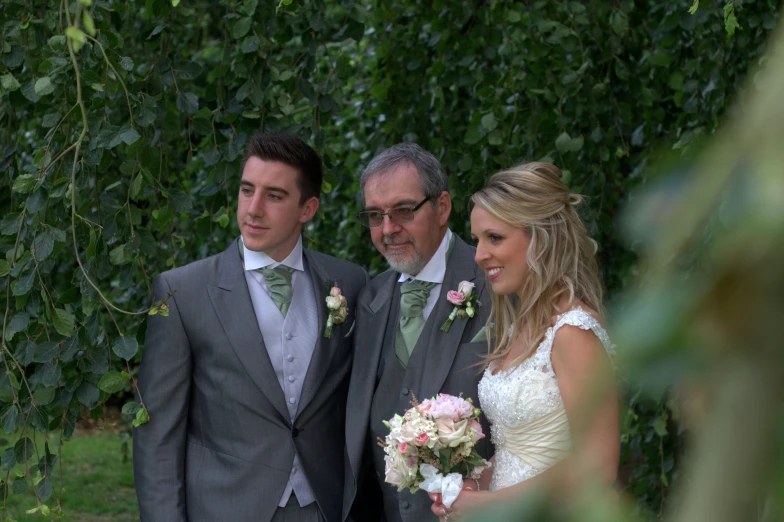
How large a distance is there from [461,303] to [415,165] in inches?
18.1

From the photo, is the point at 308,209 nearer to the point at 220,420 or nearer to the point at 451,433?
the point at 220,420

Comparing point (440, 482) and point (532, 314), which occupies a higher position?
point (532, 314)

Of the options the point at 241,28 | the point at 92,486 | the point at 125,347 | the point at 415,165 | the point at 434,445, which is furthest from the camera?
the point at 92,486

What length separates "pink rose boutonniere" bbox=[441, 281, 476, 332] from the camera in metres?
2.62

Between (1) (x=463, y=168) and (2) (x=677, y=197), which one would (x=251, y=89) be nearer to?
(1) (x=463, y=168)

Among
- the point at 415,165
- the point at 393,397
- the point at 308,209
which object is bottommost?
the point at 393,397

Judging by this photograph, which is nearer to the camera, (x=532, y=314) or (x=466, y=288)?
(x=532, y=314)

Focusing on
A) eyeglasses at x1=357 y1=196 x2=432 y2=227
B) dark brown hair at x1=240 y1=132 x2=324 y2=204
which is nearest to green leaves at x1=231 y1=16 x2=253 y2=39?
dark brown hair at x1=240 y1=132 x2=324 y2=204

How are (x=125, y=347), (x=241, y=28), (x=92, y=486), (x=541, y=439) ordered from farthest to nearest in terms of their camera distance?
(x=92, y=486), (x=241, y=28), (x=125, y=347), (x=541, y=439)

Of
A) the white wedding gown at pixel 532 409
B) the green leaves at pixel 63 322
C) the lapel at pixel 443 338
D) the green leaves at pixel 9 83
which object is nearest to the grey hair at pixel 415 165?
the lapel at pixel 443 338

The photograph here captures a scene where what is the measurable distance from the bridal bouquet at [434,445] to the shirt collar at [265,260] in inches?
27.7

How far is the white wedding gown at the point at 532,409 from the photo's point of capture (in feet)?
7.47

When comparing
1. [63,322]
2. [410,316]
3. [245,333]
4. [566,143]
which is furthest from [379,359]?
[566,143]

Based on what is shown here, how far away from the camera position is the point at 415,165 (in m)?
2.83
